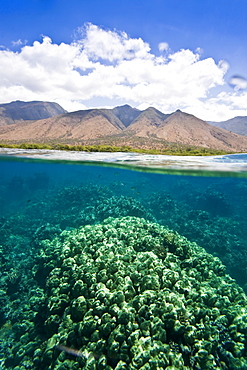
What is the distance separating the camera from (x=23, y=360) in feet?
18.1

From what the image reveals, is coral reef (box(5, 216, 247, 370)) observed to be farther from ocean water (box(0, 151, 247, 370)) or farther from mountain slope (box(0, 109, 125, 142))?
mountain slope (box(0, 109, 125, 142))

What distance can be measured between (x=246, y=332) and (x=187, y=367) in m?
1.66

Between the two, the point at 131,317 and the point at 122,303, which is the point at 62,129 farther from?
the point at 131,317

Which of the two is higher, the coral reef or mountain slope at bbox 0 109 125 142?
mountain slope at bbox 0 109 125 142

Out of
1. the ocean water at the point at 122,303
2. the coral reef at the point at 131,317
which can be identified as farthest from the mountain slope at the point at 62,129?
the coral reef at the point at 131,317

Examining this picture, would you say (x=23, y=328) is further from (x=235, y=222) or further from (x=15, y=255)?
(x=235, y=222)

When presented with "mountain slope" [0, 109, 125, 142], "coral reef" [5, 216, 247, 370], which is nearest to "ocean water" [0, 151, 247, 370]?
"coral reef" [5, 216, 247, 370]

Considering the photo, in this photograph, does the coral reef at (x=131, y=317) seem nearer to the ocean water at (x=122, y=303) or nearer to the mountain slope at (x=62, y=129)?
the ocean water at (x=122, y=303)

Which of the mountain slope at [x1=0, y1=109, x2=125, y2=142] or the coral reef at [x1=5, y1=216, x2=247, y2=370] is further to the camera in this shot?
the mountain slope at [x1=0, y1=109, x2=125, y2=142]

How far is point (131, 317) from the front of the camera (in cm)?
464

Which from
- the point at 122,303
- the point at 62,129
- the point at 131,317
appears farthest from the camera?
the point at 62,129

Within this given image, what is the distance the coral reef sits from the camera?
170 inches

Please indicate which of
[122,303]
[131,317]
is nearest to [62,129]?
[122,303]

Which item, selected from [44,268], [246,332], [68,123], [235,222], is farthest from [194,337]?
[68,123]
